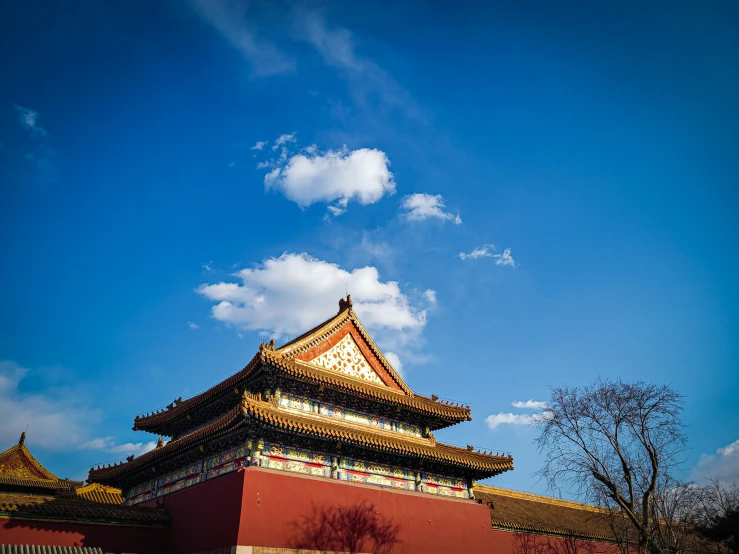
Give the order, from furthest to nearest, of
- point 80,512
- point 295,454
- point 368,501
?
1. point 368,501
2. point 295,454
3. point 80,512

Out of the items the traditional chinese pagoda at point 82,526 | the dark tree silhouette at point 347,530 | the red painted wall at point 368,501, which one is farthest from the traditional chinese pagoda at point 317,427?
the traditional chinese pagoda at point 82,526

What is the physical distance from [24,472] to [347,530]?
94.3ft

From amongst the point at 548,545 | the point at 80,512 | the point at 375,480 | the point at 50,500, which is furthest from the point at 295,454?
the point at 548,545

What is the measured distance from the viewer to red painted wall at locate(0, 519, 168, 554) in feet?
48.5

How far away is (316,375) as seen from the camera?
18.2 metres

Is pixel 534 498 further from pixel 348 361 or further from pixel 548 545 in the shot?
pixel 348 361

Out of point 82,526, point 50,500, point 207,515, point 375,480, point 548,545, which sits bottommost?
point 548,545

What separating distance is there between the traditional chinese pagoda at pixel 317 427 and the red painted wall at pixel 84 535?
1.99 metres

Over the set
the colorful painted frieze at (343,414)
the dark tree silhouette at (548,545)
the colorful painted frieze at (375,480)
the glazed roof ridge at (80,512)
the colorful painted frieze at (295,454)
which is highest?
the colorful painted frieze at (343,414)

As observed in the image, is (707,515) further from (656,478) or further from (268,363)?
(268,363)

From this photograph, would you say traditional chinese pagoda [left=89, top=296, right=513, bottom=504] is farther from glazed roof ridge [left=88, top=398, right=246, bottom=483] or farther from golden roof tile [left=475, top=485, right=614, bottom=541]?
golden roof tile [left=475, top=485, right=614, bottom=541]

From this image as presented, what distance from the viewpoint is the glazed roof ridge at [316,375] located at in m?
17.7

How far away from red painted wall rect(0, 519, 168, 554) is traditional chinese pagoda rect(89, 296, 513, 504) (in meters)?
→ 1.99

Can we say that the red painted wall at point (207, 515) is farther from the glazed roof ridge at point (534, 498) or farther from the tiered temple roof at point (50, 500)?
the glazed roof ridge at point (534, 498)
